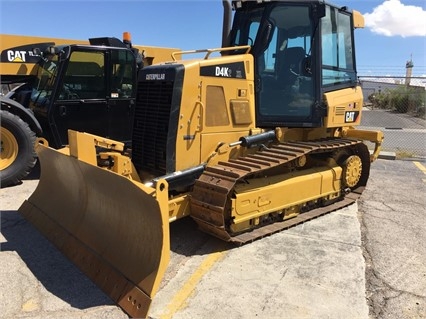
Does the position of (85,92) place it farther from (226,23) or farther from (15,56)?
(226,23)

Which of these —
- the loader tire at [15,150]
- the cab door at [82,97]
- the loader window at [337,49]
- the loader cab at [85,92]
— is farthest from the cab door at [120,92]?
the loader window at [337,49]

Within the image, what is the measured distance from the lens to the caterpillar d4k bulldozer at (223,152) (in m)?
4.02

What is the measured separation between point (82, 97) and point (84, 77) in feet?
1.21

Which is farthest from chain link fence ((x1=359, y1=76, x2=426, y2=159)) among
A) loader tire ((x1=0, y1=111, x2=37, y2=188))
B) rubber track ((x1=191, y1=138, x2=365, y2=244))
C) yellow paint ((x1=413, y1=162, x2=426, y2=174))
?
loader tire ((x1=0, y1=111, x2=37, y2=188))

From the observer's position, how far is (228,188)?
4219 millimetres

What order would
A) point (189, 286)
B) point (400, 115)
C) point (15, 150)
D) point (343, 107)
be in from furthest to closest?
1. point (400, 115)
2. point (15, 150)
3. point (343, 107)
4. point (189, 286)

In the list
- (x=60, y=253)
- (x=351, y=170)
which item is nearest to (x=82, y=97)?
(x=60, y=253)

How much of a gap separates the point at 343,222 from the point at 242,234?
1605mm

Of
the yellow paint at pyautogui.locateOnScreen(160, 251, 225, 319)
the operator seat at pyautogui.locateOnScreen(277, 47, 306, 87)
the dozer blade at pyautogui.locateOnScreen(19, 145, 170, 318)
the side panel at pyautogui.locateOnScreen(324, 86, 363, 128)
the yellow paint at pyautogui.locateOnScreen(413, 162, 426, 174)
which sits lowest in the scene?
the yellow paint at pyautogui.locateOnScreen(160, 251, 225, 319)

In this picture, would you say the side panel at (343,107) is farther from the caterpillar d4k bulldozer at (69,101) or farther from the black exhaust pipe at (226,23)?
the caterpillar d4k bulldozer at (69,101)

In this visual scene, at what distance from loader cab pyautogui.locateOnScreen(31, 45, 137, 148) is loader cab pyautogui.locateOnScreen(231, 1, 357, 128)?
304 centimetres

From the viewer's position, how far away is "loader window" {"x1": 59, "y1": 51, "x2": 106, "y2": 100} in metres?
7.36

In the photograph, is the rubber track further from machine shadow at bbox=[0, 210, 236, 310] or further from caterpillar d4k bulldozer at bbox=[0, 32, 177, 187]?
caterpillar d4k bulldozer at bbox=[0, 32, 177, 187]

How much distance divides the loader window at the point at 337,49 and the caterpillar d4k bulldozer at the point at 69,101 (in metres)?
3.89
